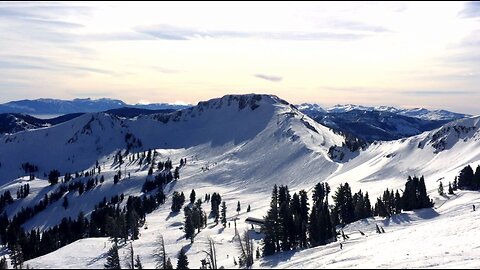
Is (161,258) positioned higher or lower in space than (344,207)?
higher

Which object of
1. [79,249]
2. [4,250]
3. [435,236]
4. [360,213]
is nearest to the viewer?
[435,236]

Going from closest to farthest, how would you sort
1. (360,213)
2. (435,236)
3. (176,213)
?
(435,236) < (360,213) < (176,213)

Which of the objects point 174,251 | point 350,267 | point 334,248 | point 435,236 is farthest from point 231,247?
point 350,267

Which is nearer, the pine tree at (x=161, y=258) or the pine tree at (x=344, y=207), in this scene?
the pine tree at (x=161, y=258)

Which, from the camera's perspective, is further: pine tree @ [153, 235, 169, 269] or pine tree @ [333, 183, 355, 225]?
pine tree @ [333, 183, 355, 225]

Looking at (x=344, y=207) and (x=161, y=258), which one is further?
(x=344, y=207)

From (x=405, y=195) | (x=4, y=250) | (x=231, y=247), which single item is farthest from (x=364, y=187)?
(x=4, y=250)

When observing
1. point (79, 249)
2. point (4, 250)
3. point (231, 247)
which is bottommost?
point (4, 250)

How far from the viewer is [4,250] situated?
473ft

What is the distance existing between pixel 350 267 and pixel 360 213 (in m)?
70.1

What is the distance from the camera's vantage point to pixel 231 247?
100938 millimetres

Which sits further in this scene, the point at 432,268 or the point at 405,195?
the point at 405,195

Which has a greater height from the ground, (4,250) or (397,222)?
(397,222)

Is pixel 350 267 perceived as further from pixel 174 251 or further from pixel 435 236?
pixel 174 251
